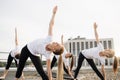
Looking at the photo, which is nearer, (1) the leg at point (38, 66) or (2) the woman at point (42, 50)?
(2) the woman at point (42, 50)

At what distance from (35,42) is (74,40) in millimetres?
128269

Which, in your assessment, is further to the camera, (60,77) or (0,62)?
(0,62)

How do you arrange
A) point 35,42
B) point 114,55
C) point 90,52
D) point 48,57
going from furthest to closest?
point 90,52 < point 114,55 < point 35,42 < point 48,57

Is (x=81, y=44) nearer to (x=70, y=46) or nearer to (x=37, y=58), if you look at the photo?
(x=70, y=46)

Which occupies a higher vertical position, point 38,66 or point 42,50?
point 42,50

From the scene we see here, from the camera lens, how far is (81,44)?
133 metres

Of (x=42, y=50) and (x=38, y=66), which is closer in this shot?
(x=42, y=50)

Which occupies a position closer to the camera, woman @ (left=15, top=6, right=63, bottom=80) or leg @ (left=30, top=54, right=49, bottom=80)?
woman @ (left=15, top=6, right=63, bottom=80)

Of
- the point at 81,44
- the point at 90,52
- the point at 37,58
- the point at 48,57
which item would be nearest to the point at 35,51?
the point at 37,58

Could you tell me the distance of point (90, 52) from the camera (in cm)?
914

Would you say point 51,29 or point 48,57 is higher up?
point 51,29

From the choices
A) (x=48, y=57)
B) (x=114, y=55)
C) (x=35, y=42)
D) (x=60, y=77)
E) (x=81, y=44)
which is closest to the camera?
(x=60, y=77)

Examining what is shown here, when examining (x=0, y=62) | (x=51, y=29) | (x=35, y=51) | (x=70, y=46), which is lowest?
(x=70, y=46)

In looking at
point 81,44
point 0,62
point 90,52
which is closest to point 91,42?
point 81,44
